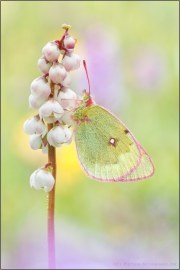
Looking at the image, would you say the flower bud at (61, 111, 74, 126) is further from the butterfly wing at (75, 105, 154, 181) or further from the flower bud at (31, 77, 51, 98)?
the butterfly wing at (75, 105, 154, 181)

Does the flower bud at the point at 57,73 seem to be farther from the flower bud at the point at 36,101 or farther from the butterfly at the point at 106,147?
the butterfly at the point at 106,147

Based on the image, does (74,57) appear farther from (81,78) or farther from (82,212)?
(81,78)

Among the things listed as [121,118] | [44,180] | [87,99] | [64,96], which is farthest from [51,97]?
[121,118]

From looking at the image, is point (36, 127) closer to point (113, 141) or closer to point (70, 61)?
point (70, 61)

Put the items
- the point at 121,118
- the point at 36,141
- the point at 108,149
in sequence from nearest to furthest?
1. the point at 36,141
2. the point at 108,149
3. the point at 121,118

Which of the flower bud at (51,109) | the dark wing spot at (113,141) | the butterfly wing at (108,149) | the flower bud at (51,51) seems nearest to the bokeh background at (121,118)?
the butterfly wing at (108,149)

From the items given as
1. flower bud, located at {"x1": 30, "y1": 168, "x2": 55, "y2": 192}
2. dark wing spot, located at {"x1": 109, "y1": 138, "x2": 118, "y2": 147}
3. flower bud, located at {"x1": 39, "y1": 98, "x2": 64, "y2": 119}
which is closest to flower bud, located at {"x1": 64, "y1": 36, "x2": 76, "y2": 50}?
flower bud, located at {"x1": 39, "y1": 98, "x2": 64, "y2": 119}

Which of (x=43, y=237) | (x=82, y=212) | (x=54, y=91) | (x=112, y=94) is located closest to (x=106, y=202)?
(x=82, y=212)
